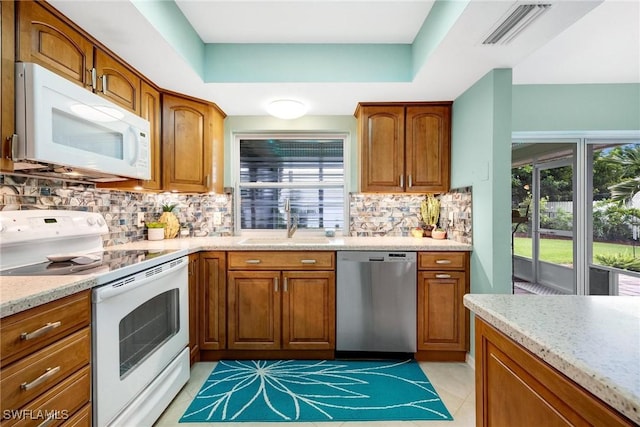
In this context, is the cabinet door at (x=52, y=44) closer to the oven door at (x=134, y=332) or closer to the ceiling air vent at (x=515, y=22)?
the oven door at (x=134, y=332)

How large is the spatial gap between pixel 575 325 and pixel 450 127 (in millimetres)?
2337

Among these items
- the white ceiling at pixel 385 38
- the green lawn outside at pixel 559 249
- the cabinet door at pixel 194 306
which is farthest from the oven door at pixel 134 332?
the green lawn outside at pixel 559 249

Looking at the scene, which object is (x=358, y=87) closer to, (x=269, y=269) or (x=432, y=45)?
(x=432, y=45)

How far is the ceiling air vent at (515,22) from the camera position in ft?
4.79

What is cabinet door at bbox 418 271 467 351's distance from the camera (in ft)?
7.78

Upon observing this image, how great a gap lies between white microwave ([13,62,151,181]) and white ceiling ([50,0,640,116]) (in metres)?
0.42

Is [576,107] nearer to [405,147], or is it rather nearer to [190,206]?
[405,147]

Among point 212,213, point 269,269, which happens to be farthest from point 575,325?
point 212,213

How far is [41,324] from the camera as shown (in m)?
1.04

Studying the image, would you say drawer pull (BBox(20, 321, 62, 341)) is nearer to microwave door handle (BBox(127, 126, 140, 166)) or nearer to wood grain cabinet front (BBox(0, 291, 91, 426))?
wood grain cabinet front (BBox(0, 291, 91, 426))

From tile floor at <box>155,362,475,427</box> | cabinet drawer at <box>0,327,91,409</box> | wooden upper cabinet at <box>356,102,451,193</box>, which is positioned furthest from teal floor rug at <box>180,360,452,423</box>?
wooden upper cabinet at <box>356,102,451,193</box>

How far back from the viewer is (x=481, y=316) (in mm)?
912

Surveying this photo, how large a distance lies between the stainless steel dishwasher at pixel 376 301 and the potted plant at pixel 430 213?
0.66m

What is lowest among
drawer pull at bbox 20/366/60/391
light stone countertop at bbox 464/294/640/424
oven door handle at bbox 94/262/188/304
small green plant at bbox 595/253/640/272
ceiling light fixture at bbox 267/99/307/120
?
drawer pull at bbox 20/366/60/391
